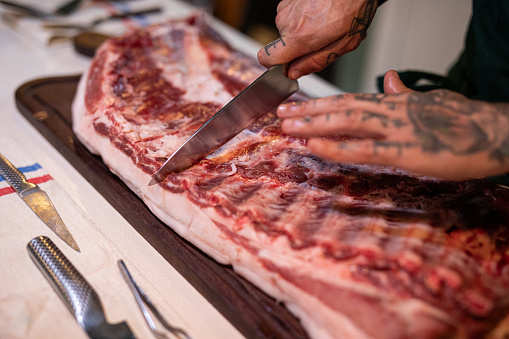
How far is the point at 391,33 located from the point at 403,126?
3718 mm

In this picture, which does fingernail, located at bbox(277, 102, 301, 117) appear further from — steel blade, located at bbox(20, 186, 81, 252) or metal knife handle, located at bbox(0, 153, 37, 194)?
metal knife handle, located at bbox(0, 153, 37, 194)

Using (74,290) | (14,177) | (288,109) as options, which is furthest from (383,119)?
(14,177)

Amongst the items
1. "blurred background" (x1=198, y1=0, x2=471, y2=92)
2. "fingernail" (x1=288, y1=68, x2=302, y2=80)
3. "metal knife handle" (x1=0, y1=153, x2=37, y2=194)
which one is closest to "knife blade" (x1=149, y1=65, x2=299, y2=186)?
"fingernail" (x1=288, y1=68, x2=302, y2=80)

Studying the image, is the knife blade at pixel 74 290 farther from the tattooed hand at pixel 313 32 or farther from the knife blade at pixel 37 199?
the tattooed hand at pixel 313 32

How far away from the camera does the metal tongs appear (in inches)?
52.0

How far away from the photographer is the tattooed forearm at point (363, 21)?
1.79 meters

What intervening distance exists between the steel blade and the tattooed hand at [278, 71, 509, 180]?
3.23ft

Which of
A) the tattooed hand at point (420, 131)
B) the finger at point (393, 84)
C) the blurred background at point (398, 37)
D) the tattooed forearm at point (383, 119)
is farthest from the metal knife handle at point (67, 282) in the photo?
the blurred background at point (398, 37)

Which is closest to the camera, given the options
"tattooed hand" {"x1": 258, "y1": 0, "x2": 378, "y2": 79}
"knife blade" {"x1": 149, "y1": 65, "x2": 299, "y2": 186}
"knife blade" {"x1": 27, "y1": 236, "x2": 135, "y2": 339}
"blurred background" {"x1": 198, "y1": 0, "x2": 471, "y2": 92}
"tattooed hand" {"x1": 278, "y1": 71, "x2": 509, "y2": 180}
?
"tattooed hand" {"x1": 278, "y1": 71, "x2": 509, "y2": 180}

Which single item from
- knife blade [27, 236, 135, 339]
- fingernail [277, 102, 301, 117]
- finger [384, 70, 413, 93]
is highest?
fingernail [277, 102, 301, 117]

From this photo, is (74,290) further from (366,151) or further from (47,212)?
(366,151)

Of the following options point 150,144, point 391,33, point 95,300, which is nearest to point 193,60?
point 150,144

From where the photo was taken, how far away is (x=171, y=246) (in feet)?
5.12

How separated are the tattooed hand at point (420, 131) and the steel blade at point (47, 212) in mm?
985
